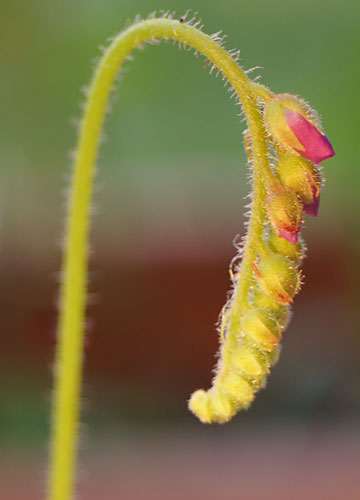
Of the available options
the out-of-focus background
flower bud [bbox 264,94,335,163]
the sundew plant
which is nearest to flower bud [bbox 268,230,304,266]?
the sundew plant

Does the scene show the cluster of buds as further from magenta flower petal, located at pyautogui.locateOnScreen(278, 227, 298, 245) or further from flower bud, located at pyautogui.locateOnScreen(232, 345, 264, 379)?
flower bud, located at pyautogui.locateOnScreen(232, 345, 264, 379)

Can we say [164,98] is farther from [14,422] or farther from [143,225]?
[14,422]

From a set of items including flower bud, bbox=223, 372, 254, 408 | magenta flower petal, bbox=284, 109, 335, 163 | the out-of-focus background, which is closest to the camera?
magenta flower petal, bbox=284, 109, 335, 163

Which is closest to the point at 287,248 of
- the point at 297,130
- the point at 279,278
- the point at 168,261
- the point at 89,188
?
the point at 279,278

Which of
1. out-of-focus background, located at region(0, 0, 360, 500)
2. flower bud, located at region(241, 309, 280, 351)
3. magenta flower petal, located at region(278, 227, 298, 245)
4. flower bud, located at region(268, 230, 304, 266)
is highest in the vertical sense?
out-of-focus background, located at region(0, 0, 360, 500)

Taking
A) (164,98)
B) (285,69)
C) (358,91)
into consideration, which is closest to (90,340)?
(164,98)

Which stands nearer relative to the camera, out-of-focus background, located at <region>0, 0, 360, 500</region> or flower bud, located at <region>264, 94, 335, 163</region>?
flower bud, located at <region>264, 94, 335, 163</region>

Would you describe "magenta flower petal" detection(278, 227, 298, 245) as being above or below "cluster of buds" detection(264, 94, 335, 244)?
below
